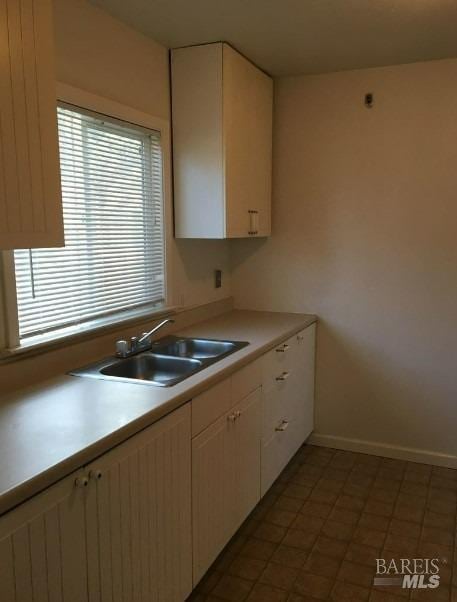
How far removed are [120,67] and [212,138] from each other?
0.59 m

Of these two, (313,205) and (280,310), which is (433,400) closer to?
(280,310)

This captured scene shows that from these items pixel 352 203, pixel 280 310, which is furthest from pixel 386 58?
pixel 280 310

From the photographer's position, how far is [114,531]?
1.56 m

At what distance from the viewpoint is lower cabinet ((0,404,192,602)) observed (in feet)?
4.10

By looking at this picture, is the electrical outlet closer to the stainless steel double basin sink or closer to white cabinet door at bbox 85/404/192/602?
the stainless steel double basin sink

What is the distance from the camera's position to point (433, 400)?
→ 3.27 meters

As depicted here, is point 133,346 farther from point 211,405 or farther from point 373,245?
point 373,245

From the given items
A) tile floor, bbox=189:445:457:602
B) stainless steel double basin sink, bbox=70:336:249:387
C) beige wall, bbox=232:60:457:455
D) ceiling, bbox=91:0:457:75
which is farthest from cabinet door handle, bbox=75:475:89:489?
beige wall, bbox=232:60:457:455

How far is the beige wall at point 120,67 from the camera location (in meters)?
2.12

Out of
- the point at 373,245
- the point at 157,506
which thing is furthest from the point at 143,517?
the point at 373,245

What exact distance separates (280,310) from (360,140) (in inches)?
47.7

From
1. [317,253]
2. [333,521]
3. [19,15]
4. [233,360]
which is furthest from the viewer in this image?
[317,253]

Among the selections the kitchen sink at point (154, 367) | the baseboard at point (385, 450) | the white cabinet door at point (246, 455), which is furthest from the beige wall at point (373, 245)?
the kitchen sink at point (154, 367)

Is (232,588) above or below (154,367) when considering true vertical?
below
